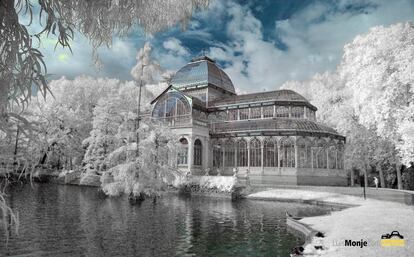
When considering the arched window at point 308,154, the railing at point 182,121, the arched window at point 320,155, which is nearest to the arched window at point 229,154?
the railing at point 182,121

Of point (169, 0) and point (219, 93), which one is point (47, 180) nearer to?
point (219, 93)

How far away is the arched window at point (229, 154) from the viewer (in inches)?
1529

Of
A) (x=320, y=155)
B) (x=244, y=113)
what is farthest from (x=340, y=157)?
(x=244, y=113)

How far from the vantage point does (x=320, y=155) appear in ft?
118

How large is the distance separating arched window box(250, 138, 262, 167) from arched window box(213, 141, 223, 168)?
405 centimetres

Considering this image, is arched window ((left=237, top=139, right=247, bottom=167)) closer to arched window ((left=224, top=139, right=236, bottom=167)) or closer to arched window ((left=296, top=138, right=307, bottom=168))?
arched window ((left=224, top=139, right=236, bottom=167))

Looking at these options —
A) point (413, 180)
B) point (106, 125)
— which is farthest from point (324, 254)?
point (413, 180)

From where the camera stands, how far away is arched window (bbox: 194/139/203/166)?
38.5 meters

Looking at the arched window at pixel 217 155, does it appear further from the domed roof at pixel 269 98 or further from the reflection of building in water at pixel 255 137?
the domed roof at pixel 269 98

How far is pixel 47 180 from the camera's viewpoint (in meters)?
40.4

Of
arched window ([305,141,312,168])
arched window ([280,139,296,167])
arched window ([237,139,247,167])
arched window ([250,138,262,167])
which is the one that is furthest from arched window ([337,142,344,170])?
arched window ([237,139,247,167])

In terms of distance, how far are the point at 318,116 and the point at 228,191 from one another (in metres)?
27.7

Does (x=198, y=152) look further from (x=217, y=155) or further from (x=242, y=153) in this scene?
(x=242, y=153)

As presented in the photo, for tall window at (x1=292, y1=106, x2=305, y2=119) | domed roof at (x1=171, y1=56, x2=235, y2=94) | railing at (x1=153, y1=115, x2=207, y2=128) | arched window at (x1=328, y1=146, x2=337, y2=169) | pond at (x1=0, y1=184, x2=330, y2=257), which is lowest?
pond at (x1=0, y1=184, x2=330, y2=257)
